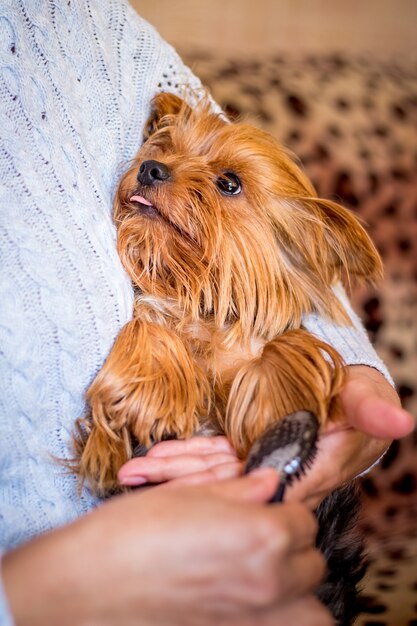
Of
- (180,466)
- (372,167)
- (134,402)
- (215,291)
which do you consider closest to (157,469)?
(180,466)

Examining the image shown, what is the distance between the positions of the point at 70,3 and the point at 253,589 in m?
0.90

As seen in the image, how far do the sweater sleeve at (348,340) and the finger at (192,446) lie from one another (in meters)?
0.24

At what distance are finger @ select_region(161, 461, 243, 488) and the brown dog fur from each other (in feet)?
0.28

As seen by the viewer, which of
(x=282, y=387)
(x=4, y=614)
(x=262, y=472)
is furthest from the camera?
(x=282, y=387)

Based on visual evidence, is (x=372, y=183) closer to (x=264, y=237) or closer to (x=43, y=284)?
(x=264, y=237)

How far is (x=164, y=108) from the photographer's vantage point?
3.79 ft

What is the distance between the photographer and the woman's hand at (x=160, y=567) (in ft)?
1.95

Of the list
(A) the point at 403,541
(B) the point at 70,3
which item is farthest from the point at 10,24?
(A) the point at 403,541

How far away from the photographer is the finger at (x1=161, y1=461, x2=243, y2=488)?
31.8 inches

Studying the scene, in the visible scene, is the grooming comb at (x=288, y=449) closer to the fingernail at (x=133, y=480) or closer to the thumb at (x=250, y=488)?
the thumb at (x=250, y=488)

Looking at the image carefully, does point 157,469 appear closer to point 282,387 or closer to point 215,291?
point 282,387

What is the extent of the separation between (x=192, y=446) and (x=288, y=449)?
18 centimetres

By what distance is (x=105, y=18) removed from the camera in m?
1.11

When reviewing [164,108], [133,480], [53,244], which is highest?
[164,108]
